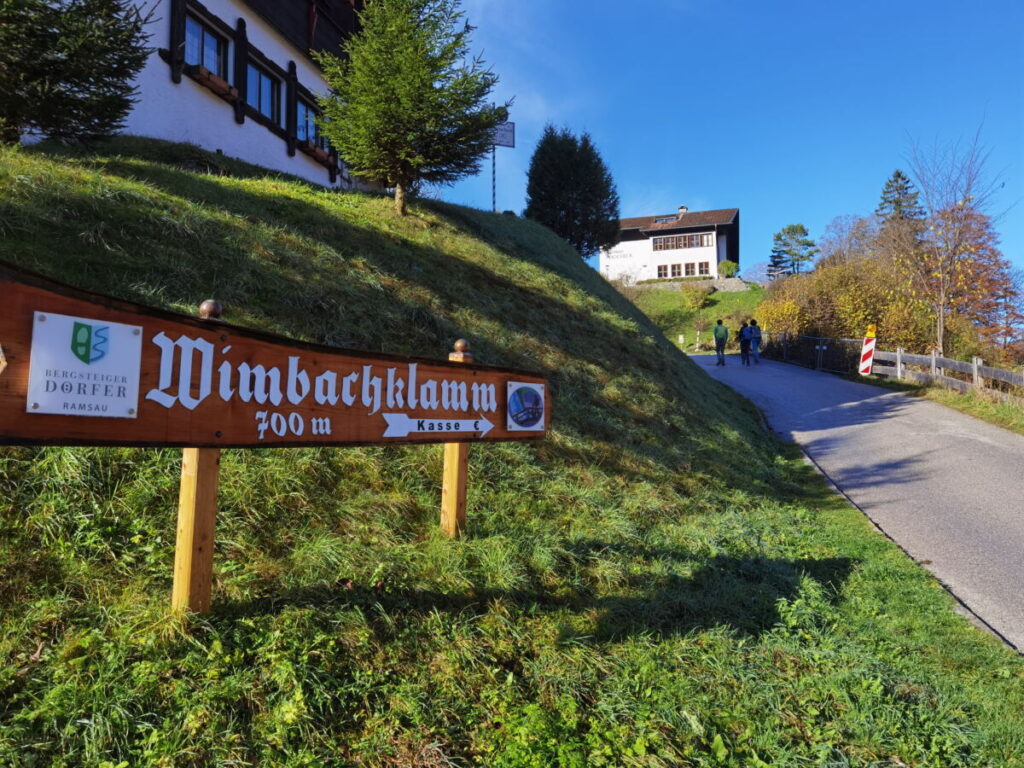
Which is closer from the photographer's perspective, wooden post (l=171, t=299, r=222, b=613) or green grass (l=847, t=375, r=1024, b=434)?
wooden post (l=171, t=299, r=222, b=613)

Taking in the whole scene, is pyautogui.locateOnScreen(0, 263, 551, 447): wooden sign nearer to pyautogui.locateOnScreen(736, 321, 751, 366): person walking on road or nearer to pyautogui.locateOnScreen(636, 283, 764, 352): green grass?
pyautogui.locateOnScreen(736, 321, 751, 366): person walking on road

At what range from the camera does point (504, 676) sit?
124 inches

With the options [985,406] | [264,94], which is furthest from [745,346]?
[264,94]

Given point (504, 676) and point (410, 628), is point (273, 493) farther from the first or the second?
point (504, 676)

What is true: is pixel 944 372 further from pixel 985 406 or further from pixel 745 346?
pixel 745 346

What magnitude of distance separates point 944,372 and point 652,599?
1699 cm

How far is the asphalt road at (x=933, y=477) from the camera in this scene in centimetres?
530

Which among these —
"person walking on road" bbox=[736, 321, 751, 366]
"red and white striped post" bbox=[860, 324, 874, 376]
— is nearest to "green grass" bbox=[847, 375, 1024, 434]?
"red and white striped post" bbox=[860, 324, 874, 376]

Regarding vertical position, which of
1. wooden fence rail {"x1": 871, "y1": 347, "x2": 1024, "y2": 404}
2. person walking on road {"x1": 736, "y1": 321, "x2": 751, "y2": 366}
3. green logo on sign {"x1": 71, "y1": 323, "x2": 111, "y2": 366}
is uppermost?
person walking on road {"x1": 736, "y1": 321, "x2": 751, "y2": 366}

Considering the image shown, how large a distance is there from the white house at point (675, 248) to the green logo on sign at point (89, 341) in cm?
6361

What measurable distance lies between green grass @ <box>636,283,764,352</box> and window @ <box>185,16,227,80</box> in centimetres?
3302

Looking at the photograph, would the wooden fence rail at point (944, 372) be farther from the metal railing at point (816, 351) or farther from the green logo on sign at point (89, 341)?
the green logo on sign at point (89, 341)

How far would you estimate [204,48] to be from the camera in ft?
51.6

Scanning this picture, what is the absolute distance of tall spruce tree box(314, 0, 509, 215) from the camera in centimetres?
1259
